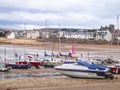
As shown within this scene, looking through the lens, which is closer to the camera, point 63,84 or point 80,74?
point 63,84

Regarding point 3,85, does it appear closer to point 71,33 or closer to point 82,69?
point 82,69

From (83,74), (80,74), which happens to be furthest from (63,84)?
(83,74)

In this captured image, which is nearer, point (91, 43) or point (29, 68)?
point (29, 68)

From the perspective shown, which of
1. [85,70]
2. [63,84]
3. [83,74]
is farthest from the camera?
[83,74]

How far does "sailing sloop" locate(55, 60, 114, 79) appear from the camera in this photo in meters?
32.5

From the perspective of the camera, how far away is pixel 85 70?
107 feet

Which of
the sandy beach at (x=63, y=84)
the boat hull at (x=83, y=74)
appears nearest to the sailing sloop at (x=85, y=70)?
the boat hull at (x=83, y=74)

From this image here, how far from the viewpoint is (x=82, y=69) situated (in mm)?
32406

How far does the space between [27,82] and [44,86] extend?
252 cm

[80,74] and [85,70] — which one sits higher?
[85,70]

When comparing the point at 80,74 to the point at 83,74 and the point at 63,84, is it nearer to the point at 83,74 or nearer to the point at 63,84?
the point at 83,74

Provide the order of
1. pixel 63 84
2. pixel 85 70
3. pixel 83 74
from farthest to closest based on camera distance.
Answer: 1. pixel 83 74
2. pixel 85 70
3. pixel 63 84

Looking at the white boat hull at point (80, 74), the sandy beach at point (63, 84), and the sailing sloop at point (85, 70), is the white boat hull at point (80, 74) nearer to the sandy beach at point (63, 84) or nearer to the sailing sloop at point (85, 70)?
the sailing sloop at point (85, 70)

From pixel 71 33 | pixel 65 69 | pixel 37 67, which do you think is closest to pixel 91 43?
pixel 71 33
